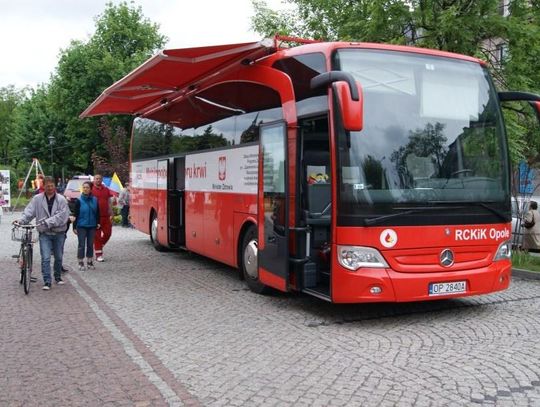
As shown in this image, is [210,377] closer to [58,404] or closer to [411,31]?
[58,404]

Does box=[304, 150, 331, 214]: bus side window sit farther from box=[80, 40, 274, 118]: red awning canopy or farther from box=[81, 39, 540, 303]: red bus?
box=[80, 40, 274, 118]: red awning canopy

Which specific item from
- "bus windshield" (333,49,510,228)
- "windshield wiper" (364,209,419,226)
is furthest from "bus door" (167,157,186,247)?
"windshield wiper" (364,209,419,226)

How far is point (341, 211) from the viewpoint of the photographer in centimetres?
687

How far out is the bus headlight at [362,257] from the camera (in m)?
6.85

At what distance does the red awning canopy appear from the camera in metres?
8.79

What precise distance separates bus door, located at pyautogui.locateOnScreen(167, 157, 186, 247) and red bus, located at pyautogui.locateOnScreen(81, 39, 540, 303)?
150 inches

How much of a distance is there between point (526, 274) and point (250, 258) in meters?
4.87

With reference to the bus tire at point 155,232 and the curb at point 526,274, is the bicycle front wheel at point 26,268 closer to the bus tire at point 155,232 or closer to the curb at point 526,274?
the bus tire at point 155,232

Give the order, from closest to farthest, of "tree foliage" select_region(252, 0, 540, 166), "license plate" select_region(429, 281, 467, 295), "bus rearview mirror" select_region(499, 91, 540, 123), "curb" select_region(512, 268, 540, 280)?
1. "license plate" select_region(429, 281, 467, 295)
2. "bus rearview mirror" select_region(499, 91, 540, 123)
3. "curb" select_region(512, 268, 540, 280)
4. "tree foliage" select_region(252, 0, 540, 166)

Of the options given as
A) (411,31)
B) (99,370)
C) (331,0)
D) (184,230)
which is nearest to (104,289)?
(184,230)

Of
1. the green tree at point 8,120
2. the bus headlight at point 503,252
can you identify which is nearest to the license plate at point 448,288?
the bus headlight at point 503,252

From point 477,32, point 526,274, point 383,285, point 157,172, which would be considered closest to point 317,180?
point 383,285

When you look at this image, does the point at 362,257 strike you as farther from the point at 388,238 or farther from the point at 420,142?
the point at 420,142

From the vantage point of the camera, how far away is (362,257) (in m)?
6.86
